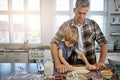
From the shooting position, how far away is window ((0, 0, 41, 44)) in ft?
14.7

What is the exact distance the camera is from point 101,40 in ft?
7.48

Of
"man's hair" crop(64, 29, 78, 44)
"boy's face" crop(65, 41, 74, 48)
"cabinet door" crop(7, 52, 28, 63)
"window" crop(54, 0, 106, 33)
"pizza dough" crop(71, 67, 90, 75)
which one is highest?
"window" crop(54, 0, 106, 33)

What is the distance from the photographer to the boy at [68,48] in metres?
2.00

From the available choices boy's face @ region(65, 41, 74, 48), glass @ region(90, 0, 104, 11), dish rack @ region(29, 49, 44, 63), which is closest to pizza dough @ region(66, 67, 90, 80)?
boy's face @ region(65, 41, 74, 48)

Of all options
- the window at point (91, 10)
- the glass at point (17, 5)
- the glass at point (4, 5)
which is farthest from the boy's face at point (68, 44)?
the glass at point (4, 5)

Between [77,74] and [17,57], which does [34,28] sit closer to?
[17,57]

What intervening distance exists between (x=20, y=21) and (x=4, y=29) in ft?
1.44

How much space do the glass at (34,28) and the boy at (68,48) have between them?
2.44 m

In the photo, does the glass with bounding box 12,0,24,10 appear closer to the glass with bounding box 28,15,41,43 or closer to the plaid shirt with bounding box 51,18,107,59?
the glass with bounding box 28,15,41,43

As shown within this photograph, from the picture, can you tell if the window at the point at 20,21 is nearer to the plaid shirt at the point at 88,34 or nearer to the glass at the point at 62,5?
the glass at the point at 62,5

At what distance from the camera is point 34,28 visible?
14.8 feet

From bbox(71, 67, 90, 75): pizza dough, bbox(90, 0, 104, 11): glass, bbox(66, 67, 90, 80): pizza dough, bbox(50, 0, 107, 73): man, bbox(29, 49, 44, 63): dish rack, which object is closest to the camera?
bbox(66, 67, 90, 80): pizza dough

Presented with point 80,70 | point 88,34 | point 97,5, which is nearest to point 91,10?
point 97,5

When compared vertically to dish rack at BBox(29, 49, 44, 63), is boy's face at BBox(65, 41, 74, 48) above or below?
above
